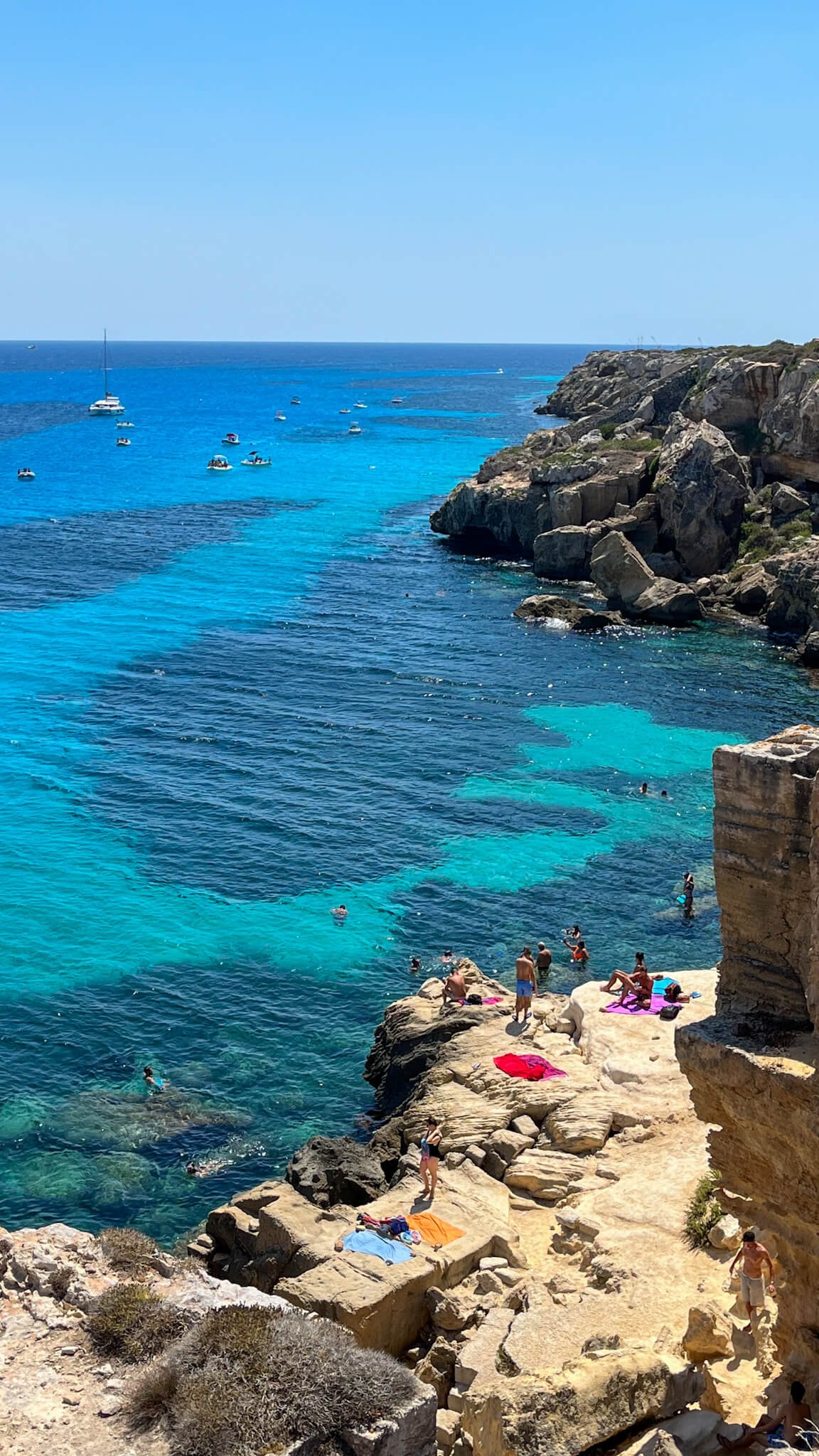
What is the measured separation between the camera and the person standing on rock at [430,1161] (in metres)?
23.1

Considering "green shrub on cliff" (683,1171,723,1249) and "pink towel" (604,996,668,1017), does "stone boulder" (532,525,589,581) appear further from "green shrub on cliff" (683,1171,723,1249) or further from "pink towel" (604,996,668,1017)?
"green shrub on cliff" (683,1171,723,1249)

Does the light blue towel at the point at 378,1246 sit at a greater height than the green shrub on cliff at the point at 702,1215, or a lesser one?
lesser

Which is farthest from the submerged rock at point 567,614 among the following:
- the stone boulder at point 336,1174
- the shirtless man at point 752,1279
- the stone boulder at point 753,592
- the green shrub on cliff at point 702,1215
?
the shirtless man at point 752,1279

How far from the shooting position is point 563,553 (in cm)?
7988

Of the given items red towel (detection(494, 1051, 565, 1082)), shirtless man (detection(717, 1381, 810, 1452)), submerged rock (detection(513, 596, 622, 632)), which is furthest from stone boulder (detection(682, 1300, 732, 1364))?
submerged rock (detection(513, 596, 622, 632))

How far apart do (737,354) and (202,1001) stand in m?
71.7

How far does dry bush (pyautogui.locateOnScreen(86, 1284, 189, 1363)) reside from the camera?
46.3 feet

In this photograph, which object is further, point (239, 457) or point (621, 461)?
point (239, 457)

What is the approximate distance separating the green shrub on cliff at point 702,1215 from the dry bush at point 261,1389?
7.99m

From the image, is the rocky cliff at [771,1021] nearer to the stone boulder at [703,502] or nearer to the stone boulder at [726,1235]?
the stone boulder at [726,1235]

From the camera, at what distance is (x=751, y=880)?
1512 centimetres

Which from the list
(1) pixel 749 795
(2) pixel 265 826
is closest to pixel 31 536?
(2) pixel 265 826

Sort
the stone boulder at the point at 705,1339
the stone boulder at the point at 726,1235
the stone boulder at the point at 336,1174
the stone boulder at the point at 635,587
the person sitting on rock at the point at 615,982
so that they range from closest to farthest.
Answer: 1. the stone boulder at the point at 705,1339
2. the stone boulder at the point at 726,1235
3. the stone boulder at the point at 336,1174
4. the person sitting on rock at the point at 615,982
5. the stone boulder at the point at 635,587

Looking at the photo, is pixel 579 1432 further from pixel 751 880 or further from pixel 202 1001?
pixel 202 1001
